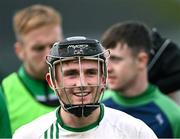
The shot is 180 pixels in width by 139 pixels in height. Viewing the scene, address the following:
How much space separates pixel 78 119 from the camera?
196 inches

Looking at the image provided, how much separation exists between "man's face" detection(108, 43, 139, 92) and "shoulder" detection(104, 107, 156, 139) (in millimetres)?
2344

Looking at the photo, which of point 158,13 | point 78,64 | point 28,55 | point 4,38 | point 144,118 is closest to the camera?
point 78,64

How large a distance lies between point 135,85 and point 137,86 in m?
0.02

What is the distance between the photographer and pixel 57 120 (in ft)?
16.6

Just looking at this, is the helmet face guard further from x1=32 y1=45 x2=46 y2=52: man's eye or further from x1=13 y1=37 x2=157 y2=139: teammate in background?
x1=32 y1=45 x2=46 y2=52: man's eye

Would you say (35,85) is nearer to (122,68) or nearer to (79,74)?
(122,68)

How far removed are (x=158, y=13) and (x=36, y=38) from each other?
52.5 ft

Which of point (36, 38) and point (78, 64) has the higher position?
point (78, 64)

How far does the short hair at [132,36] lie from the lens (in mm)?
7672

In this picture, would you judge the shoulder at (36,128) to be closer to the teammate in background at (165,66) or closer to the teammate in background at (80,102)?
the teammate in background at (80,102)

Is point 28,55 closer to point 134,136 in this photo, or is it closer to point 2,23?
point 134,136

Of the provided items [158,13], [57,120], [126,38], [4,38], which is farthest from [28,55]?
[158,13]

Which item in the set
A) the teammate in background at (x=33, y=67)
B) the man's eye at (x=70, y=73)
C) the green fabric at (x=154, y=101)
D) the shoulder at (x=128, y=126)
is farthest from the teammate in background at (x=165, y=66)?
the man's eye at (x=70, y=73)

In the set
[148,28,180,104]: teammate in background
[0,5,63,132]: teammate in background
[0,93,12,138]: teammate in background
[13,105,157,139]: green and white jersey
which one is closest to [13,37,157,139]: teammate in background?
[13,105,157,139]: green and white jersey
